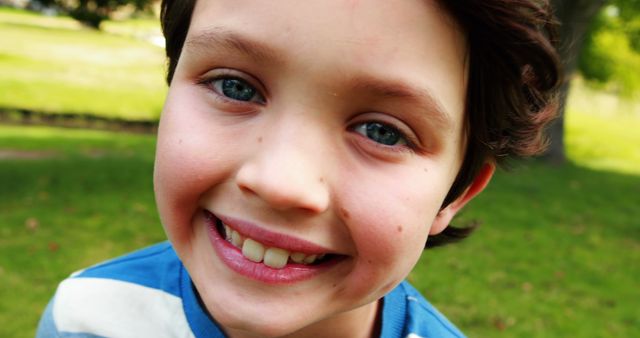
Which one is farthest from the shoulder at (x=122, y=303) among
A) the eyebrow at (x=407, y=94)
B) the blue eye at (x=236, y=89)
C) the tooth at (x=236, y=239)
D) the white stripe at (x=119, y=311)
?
the eyebrow at (x=407, y=94)

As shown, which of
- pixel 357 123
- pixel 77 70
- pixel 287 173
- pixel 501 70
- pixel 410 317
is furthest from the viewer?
pixel 77 70

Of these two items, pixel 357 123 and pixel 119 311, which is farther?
A: pixel 119 311

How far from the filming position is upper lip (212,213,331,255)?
1.36 m

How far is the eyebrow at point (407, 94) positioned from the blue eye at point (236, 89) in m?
0.22

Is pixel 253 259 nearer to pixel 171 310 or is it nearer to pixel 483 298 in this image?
pixel 171 310

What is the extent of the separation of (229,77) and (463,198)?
0.81m

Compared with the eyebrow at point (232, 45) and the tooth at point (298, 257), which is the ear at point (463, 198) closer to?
the tooth at point (298, 257)

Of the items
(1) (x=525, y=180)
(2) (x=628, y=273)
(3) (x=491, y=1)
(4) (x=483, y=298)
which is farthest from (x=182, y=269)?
(1) (x=525, y=180)

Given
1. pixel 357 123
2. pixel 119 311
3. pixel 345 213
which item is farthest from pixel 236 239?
pixel 119 311

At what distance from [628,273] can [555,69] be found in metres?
6.05

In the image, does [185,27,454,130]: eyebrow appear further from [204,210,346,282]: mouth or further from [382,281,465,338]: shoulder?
[382,281,465,338]: shoulder

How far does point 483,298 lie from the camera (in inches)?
226

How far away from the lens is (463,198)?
6.22 feet

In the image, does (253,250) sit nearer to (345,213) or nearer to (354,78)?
(345,213)
